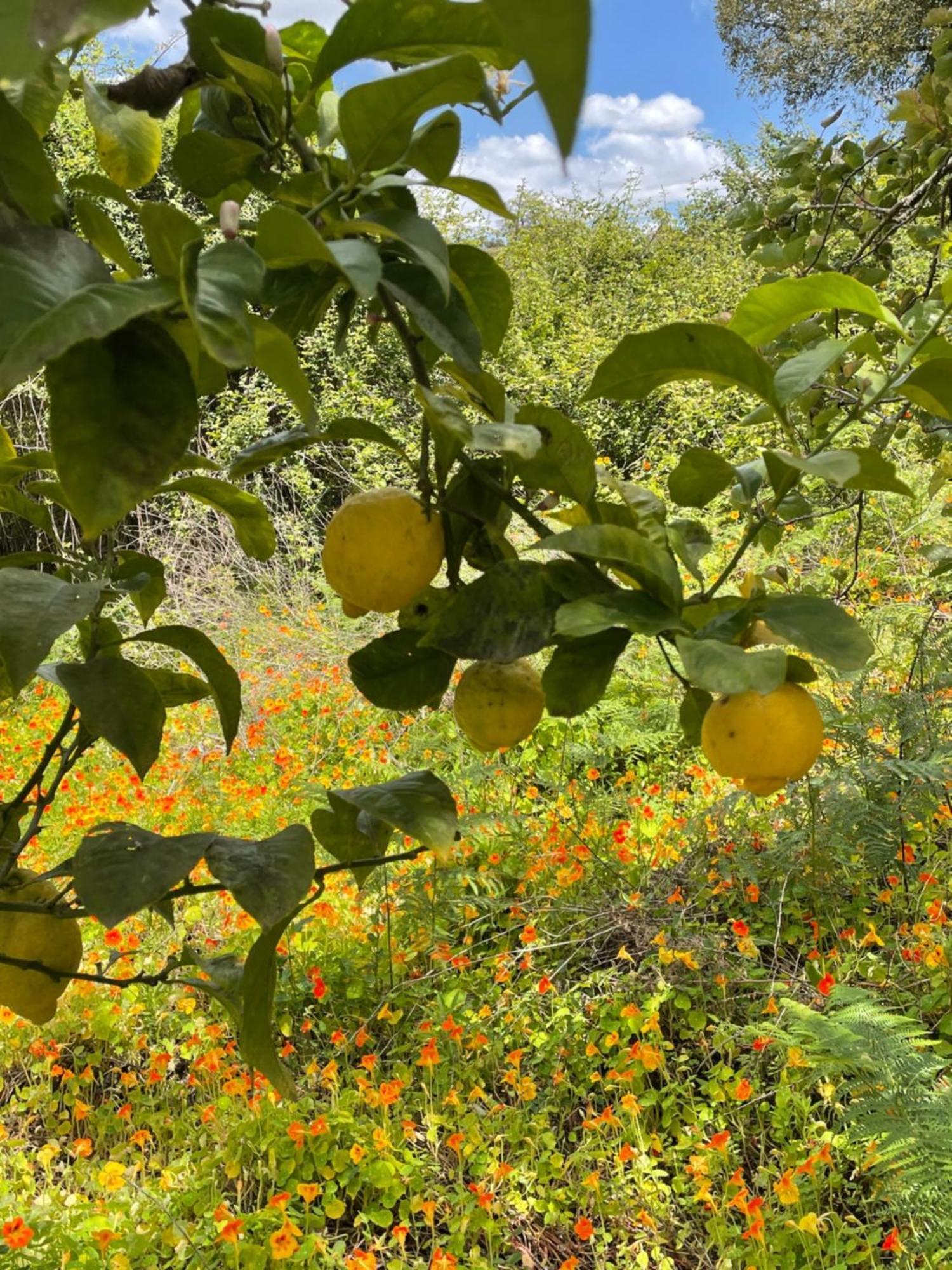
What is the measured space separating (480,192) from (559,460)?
4.3 inches

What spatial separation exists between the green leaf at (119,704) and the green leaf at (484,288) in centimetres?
22

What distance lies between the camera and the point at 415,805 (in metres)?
0.43

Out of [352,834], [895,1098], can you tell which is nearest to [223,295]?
[352,834]

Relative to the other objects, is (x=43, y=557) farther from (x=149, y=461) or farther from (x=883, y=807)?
(x=883, y=807)

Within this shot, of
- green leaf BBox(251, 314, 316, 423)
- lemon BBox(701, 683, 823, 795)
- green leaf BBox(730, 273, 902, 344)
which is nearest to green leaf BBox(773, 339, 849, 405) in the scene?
green leaf BBox(730, 273, 902, 344)

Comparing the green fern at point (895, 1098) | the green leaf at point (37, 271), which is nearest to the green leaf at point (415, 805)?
the green leaf at point (37, 271)

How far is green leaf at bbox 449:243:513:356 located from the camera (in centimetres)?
36

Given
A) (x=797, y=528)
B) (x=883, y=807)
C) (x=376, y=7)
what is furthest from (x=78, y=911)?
(x=797, y=528)

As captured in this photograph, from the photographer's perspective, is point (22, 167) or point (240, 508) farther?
point (240, 508)

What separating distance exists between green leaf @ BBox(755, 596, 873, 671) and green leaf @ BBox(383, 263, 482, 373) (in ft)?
0.47

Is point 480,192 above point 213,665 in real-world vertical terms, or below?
Result: above

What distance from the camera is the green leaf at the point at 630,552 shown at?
0.33 meters

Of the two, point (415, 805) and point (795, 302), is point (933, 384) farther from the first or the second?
point (415, 805)

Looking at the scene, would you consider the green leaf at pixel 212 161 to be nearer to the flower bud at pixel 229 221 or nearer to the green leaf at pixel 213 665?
the flower bud at pixel 229 221
